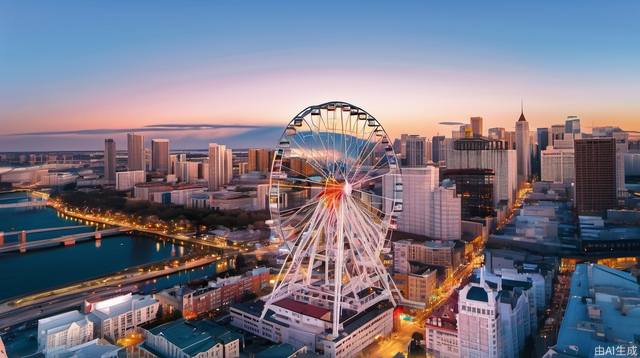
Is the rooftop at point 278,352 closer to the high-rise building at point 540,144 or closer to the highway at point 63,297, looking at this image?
the highway at point 63,297

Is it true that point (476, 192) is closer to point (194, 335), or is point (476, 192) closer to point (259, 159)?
point (194, 335)

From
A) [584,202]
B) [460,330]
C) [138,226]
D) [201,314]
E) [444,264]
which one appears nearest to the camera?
[460,330]

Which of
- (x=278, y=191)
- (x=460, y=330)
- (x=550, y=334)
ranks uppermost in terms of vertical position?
(x=278, y=191)

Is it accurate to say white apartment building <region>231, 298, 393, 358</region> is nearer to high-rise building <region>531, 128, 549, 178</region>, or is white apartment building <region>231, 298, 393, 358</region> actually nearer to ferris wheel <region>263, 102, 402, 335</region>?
ferris wheel <region>263, 102, 402, 335</region>

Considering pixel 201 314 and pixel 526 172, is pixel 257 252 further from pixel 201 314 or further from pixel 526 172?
pixel 526 172

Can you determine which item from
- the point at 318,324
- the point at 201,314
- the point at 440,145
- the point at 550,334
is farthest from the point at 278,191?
the point at 440,145

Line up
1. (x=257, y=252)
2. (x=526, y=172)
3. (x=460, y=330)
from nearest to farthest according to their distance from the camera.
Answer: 1. (x=460, y=330)
2. (x=257, y=252)
3. (x=526, y=172)

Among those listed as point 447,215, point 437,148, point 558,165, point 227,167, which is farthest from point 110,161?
point 558,165
